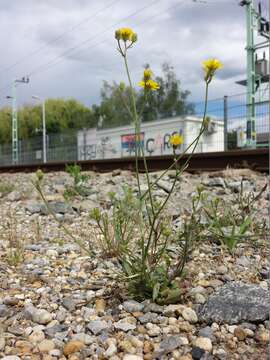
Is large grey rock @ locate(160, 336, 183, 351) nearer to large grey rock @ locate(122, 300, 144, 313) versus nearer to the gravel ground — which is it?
the gravel ground

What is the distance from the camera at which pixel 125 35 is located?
176 cm

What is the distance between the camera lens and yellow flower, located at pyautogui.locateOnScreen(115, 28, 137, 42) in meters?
1.75

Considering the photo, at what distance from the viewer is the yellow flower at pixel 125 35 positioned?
1.75 metres

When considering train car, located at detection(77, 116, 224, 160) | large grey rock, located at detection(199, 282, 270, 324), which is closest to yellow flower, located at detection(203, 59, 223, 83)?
large grey rock, located at detection(199, 282, 270, 324)

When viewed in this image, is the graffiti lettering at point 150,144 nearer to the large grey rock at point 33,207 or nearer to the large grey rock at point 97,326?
the large grey rock at point 33,207

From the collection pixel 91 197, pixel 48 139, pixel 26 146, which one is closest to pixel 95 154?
pixel 48 139

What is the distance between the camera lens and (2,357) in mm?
1659

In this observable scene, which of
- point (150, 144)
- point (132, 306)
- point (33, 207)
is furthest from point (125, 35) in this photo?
point (150, 144)

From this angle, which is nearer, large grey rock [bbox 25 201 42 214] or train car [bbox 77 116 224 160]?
large grey rock [bbox 25 201 42 214]

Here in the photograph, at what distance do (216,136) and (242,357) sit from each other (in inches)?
590

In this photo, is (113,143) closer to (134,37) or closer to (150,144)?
(150,144)

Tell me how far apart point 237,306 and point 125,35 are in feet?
4.16

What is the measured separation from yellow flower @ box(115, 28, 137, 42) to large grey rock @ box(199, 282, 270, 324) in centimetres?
122

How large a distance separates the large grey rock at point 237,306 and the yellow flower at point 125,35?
1.22 metres
